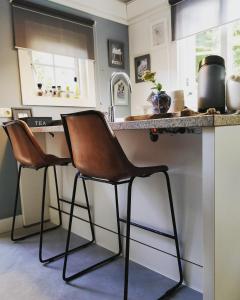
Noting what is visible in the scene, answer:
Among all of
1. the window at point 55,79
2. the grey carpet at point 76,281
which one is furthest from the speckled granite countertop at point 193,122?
the window at point 55,79

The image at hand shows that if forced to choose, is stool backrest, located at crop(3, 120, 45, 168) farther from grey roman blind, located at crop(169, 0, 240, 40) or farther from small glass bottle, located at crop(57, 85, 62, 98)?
grey roman blind, located at crop(169, 0, 240, 40)

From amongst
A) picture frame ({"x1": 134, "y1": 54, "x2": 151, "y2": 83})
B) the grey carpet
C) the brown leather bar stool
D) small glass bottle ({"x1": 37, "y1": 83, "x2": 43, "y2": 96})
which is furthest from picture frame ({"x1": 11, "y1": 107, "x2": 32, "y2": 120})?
picture frame ({"x1": 134, "y1": 54, "x2": 151, "y2": 83})

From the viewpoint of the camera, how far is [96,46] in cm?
328

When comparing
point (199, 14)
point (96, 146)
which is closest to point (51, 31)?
point (199, 14)

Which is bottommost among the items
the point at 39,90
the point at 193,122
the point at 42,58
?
the point at 193,122

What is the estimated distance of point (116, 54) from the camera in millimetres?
3484

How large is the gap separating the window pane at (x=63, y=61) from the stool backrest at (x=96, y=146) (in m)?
1.90

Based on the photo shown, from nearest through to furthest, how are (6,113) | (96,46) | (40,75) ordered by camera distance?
(6,113) < (40,75) < (96,46)

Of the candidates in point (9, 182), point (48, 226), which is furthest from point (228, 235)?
point (9, 182)

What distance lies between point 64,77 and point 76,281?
2295mm

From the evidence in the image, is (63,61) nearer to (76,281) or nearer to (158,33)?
(158,33)

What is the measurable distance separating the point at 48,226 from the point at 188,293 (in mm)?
1514

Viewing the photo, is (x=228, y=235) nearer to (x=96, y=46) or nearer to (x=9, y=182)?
(x=9, y=182)

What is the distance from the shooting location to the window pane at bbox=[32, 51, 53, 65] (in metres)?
2.78
